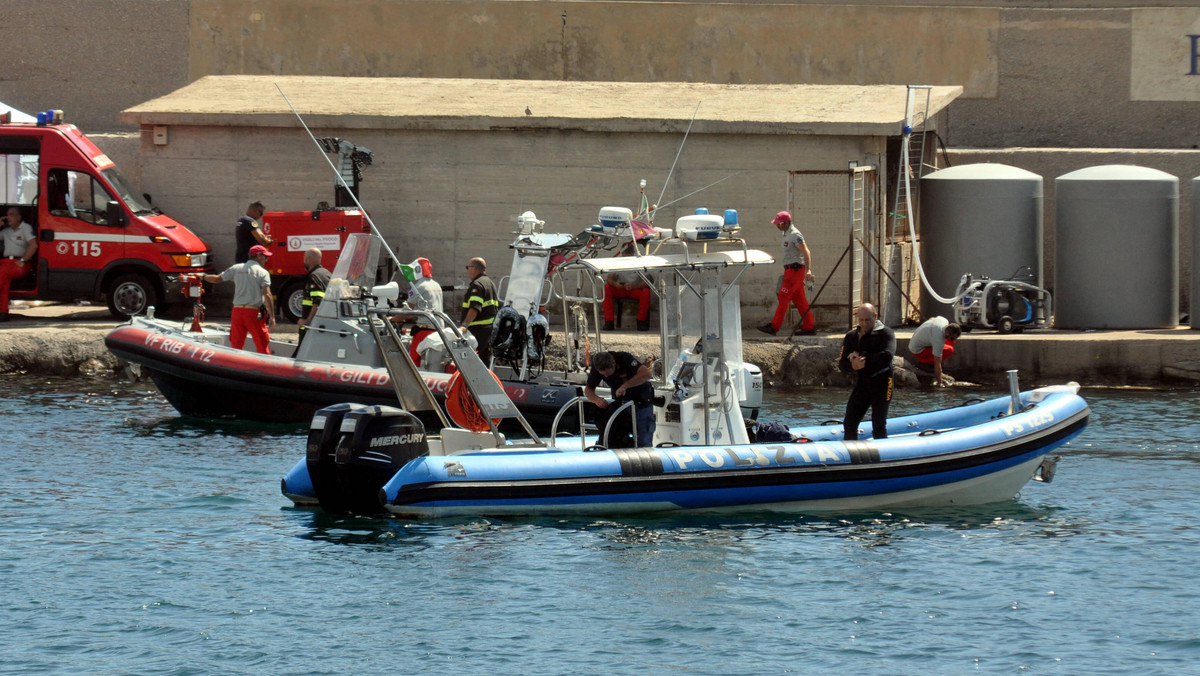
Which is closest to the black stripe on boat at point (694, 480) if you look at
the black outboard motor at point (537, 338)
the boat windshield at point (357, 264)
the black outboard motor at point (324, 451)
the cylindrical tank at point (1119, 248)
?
the black outboard motor at point (324, 451)

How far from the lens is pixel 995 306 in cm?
1769

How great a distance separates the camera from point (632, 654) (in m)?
8.17

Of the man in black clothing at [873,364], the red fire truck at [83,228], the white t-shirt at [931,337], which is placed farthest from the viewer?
the red fire truck at [83,228]

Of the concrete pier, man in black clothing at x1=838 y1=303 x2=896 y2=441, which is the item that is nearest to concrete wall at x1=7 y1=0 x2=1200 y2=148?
the concrete pier

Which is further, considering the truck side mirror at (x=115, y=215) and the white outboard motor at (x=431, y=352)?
the truck side mirror at (x=115, y=215)

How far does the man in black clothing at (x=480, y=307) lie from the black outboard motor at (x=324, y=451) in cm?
414

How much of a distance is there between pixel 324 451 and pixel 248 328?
17.2ft

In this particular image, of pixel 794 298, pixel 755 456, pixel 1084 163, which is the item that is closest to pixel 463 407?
pixel 755 456

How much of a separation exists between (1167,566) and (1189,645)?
1561 millimetres

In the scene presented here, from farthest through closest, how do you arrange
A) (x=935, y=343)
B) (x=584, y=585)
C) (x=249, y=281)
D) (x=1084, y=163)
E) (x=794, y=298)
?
1. (x=1084, y=163)
2. (x=794, y=298)
3. (x=935, y=343)
4. (x=249, y=281)
5. (x=584, y=585)

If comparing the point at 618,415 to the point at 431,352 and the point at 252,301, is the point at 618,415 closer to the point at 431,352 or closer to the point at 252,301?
the point at 431,352

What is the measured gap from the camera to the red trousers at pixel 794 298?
1708cm

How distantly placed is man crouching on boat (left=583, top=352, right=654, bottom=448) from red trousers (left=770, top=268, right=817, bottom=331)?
21.1 feet

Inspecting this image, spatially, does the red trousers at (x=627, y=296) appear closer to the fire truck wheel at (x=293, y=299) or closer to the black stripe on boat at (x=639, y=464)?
the fire truck wheel at (x=293, y=299)
